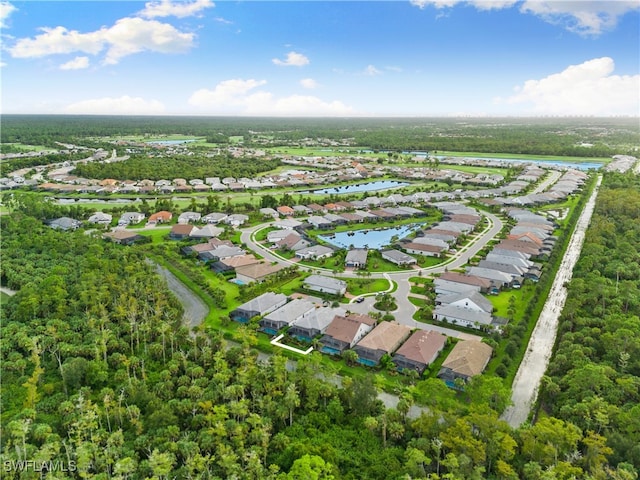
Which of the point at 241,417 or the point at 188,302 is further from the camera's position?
the point at 188,302

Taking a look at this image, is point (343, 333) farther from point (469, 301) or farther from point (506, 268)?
point (506, 268)

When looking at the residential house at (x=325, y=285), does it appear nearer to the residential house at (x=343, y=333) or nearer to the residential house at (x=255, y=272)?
the residential house at (x=255, y=272)

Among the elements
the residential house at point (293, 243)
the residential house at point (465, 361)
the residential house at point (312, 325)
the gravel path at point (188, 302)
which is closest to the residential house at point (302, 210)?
the residential house at point (293, 243)

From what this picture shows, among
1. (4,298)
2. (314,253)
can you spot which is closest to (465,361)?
(314,253)

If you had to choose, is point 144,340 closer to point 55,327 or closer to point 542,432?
point 55,327

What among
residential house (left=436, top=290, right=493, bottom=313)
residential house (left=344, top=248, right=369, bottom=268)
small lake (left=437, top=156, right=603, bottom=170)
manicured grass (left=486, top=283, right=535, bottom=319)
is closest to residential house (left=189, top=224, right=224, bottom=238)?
residential house (left=344, top=248, right=369, bottom=268)

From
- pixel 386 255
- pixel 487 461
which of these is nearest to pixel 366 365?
pixel 487 461
